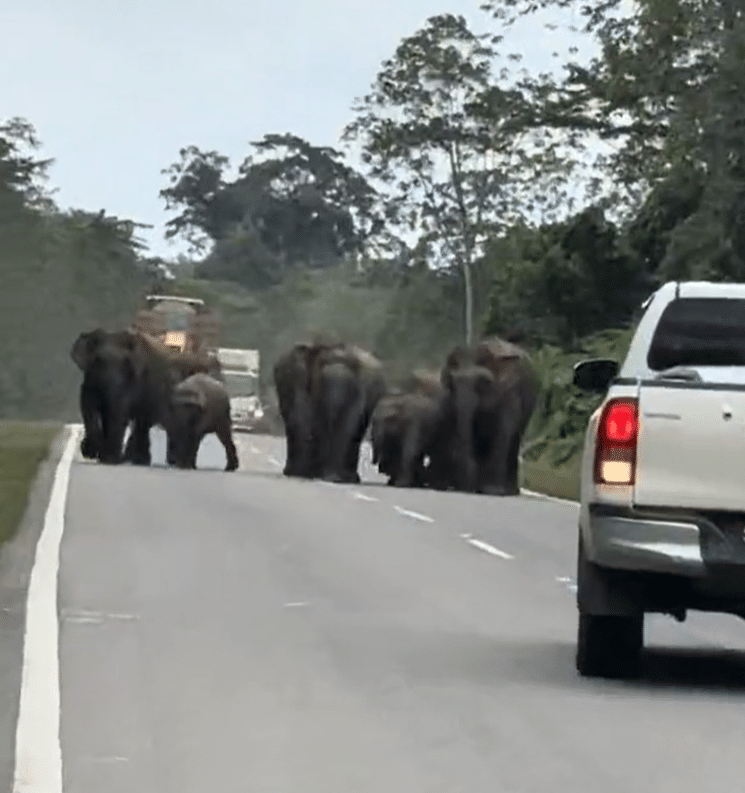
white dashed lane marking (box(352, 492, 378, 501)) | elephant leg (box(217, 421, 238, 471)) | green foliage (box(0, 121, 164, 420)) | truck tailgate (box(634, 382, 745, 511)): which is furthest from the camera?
green foliage (box(0, 121, 164, 420))

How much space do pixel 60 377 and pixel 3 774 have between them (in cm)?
10389

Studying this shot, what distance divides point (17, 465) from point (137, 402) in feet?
28.5

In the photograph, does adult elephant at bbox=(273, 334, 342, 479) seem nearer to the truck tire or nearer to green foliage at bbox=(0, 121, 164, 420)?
the truck tire

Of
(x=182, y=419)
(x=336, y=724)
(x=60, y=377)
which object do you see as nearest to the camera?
(x=336, y=724)

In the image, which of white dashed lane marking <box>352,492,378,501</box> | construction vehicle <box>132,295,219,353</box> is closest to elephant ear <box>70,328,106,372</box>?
white dashed lane marking <box>352,492,378,501</box>

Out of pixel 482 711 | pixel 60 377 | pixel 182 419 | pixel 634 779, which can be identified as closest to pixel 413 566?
pixel 482 711

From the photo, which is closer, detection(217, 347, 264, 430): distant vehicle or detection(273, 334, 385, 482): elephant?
detection(273, 334, 385, 482): elephant

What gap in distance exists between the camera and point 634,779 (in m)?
10.5

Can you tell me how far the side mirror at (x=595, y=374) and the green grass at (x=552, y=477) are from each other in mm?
22413

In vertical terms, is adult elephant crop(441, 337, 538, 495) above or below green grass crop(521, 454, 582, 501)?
above

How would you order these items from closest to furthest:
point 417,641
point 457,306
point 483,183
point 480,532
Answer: point 417,641, point 480,532, point 483,183, point 457,306

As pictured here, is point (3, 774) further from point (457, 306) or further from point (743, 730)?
point (457, 306)

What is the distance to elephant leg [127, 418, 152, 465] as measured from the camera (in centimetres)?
4812

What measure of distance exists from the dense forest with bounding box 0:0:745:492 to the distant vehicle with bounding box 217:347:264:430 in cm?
482
